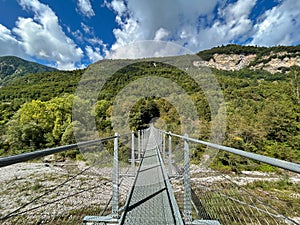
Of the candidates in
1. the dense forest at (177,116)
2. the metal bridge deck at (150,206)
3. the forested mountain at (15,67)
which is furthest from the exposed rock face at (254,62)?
the forested mountain at (15,67)

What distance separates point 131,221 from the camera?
1194 mm

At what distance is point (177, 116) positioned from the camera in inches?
743

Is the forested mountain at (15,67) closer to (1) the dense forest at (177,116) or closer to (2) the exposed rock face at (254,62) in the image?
(1) the dense forest at (177,116)

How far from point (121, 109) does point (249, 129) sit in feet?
36.5

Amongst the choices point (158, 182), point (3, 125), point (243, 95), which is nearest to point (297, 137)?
point (243, 95)

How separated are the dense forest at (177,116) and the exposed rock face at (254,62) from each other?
13000 mm

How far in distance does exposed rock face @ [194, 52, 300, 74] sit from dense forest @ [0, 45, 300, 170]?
1300cm

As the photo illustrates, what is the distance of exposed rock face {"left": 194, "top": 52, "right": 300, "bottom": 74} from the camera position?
115ft

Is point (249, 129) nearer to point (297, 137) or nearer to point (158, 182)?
point (297, 137)

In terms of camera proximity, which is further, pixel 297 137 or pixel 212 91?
pixel 212 91

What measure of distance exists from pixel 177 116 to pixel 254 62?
30556mm

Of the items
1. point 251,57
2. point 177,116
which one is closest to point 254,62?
point 251,57

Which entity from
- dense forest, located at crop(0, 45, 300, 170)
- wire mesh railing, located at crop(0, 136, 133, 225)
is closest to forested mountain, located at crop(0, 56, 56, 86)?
dense forest, located at crop(0, 45, 300, 170)

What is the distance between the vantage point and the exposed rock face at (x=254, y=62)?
115 ft
